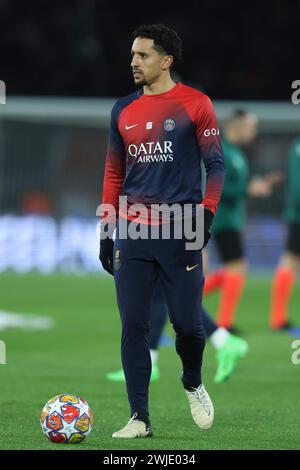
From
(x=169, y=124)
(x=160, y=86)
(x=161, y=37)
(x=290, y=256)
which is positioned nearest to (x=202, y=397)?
(x=169, y=124)

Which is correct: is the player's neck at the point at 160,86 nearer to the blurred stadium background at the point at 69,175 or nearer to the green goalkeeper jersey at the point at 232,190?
the green goalkeeper jersey at the point at 232,190

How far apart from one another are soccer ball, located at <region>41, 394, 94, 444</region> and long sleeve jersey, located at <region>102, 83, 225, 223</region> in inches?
46.8

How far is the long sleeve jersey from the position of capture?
6301 millimetres

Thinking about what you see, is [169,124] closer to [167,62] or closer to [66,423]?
[167,62]

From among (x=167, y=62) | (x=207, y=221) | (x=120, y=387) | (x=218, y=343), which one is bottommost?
(x=120, y=387)

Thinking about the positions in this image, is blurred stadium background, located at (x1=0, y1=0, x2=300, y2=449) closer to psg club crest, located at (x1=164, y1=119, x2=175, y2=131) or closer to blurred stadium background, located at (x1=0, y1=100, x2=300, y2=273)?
blurred stadium background, located at (x1=0, y1=100, x2=300, y2=273)

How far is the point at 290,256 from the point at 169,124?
24.7ft

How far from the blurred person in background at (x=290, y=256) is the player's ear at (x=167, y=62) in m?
7.06

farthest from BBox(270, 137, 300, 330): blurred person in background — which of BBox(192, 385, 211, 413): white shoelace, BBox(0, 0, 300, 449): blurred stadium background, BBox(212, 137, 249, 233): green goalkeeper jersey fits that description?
BBox(192, 385, 211, 413): white shoelace

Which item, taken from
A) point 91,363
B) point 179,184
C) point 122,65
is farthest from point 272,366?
point 122,65

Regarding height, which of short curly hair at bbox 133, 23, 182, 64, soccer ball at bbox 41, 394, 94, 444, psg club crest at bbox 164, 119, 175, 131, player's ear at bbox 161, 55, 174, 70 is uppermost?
short curly hair at bbox 133, 23, 182, 64

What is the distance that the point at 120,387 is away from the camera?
28.9 ft

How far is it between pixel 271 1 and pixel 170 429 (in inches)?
878
